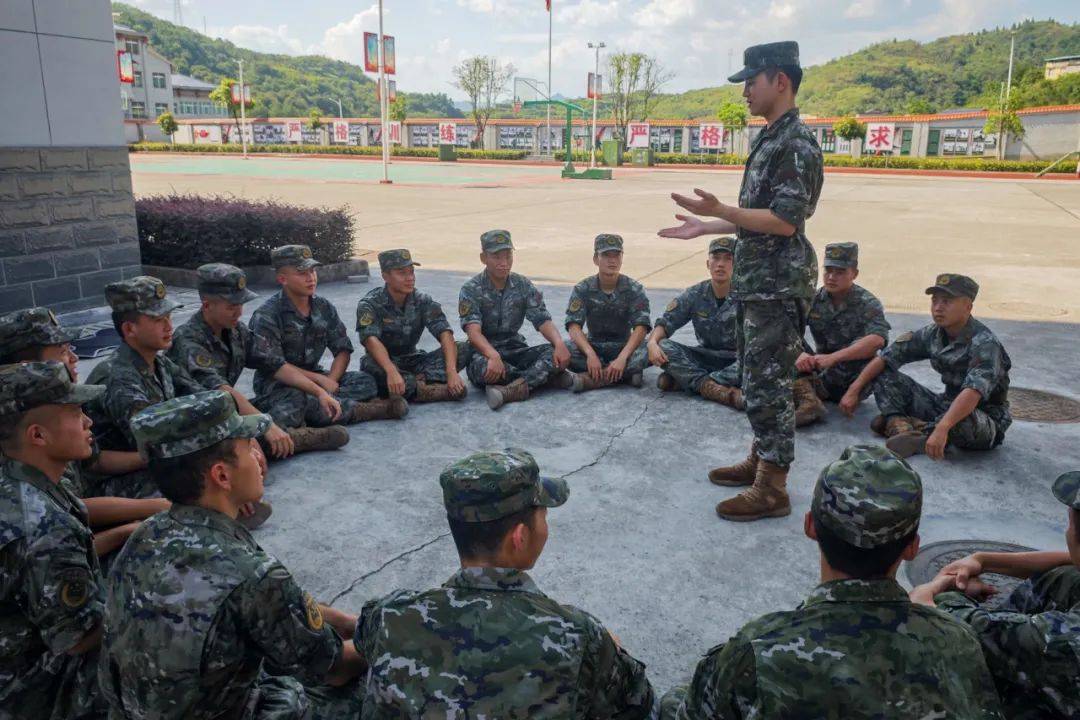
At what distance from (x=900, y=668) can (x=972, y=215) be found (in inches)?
728

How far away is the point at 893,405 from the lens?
4.84 m

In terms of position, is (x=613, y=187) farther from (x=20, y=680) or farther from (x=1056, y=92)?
(x=1056, y=92)

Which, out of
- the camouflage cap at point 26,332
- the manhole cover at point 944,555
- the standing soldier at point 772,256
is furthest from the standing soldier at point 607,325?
the camouflage cap at point 26,332

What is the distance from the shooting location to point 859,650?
62.6 inches

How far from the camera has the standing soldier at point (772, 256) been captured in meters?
3.52

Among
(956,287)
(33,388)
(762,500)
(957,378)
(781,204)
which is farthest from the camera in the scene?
(957,378)

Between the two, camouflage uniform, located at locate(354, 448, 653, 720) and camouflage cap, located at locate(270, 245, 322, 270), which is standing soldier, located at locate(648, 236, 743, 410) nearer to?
camouflage cap, located at locate(270, 245, 322, 270)

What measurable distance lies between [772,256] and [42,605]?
2965mm

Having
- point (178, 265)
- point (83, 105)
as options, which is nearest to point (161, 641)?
point (83, 105)

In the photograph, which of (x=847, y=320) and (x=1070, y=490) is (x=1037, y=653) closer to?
(x=1070, y=490)

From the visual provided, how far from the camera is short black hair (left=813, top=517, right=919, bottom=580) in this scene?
1.70 m

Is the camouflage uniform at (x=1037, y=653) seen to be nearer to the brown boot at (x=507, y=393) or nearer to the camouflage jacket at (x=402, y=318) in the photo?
the brown boot at (x=507, y=393)

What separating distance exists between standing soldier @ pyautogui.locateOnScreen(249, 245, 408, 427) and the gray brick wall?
3.61 m

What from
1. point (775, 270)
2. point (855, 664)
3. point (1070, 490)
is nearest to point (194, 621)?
point (855, 664)
